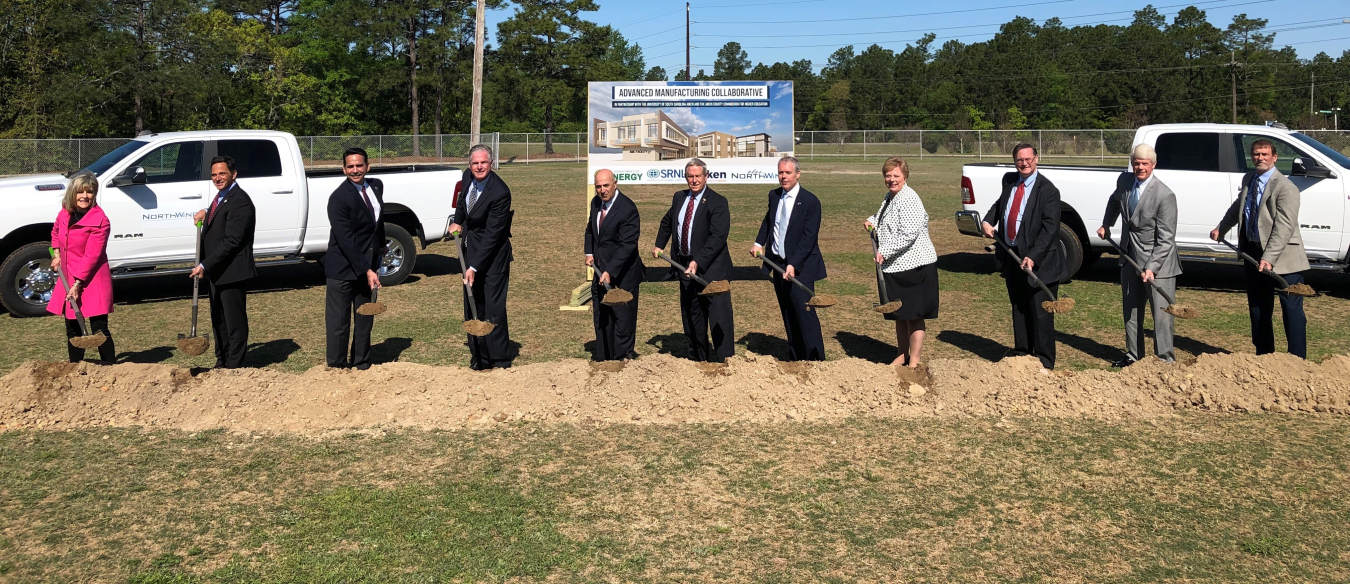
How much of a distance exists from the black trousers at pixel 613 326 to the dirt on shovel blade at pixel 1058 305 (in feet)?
10.2

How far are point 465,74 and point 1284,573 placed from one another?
5909 cm

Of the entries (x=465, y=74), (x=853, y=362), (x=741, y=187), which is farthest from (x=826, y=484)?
(x=465, y=74)

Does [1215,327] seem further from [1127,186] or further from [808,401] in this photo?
[808,401]

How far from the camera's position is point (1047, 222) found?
7.77m

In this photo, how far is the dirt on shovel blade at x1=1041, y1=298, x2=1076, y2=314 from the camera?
25.3 ft

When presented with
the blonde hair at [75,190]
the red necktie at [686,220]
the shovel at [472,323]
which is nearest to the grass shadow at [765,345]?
the red necktie at [686,220]

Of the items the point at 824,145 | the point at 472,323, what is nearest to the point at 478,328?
the point at 472,323

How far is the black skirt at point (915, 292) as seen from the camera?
770 centimetres

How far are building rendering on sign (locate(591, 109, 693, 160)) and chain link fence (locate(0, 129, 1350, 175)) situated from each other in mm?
26690

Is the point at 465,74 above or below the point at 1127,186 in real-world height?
above

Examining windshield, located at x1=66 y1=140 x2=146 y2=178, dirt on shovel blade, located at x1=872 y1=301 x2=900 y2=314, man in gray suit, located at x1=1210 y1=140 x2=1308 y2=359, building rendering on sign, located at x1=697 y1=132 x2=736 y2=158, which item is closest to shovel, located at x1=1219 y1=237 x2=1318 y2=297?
man in gray suit, located at x1=1210 y1=140 x2=1308 y2=359

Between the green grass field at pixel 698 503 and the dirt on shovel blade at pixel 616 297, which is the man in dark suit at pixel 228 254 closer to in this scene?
the green grass field at pixel 698 503

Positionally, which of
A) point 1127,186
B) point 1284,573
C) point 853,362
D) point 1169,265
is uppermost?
point 1127,186

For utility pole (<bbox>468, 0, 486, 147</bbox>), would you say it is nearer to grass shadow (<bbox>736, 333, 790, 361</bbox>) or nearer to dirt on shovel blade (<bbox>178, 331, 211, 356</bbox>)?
grass shadow (<bbox>736, 333, 790, 361</bbox>)
